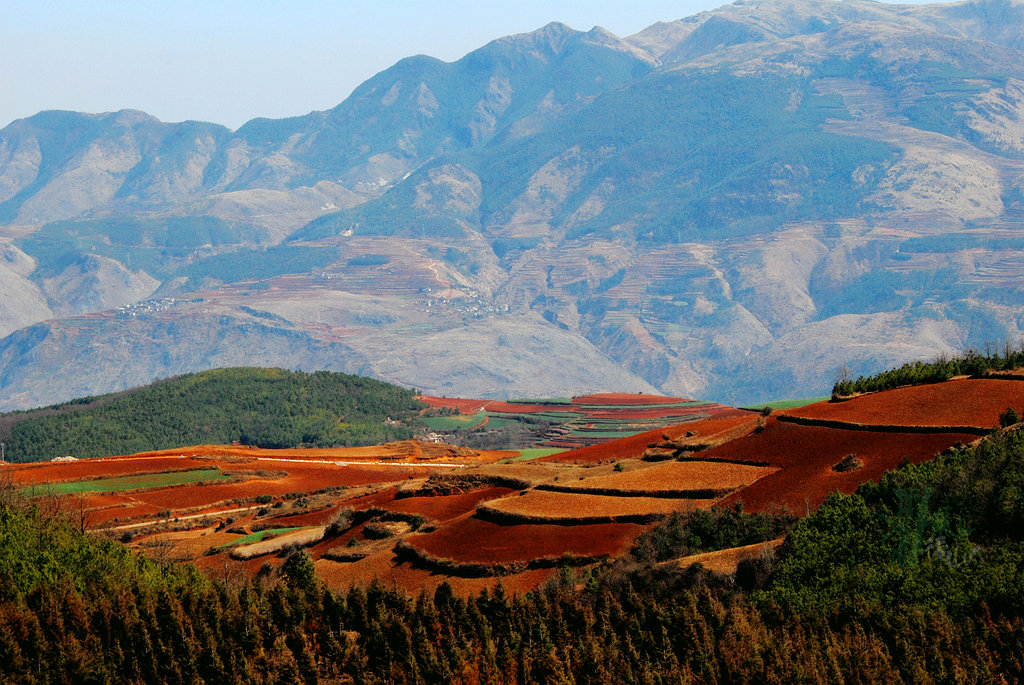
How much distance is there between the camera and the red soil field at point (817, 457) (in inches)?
2726

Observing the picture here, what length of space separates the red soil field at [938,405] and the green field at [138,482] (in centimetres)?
6972

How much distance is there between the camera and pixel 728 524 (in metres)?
66.1

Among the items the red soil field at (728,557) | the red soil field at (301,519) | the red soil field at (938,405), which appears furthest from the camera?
the red soil field at (301,519)

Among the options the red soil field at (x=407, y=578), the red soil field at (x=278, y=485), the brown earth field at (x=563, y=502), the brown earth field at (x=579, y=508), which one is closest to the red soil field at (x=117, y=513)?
the brown earth field at (x=563, y=502)

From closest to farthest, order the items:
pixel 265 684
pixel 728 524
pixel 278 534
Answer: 1. pixel 265 684
2. pixel 728 524
3. pixel 278 534

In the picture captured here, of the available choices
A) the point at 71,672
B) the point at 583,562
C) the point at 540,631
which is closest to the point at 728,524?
the point at 583,562

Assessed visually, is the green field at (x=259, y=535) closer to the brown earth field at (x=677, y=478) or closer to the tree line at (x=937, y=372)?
the brown earth field at (x=677, y=478)

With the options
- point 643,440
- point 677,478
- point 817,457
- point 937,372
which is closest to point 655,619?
point 817,457

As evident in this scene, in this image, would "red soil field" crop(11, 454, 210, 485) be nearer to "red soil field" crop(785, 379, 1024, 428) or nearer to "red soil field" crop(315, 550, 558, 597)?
"red soil field" crop(315, 550, 558, 597)

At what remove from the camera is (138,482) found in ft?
433

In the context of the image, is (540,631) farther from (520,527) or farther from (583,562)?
(520,527)

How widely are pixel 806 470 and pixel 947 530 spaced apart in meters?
18.5

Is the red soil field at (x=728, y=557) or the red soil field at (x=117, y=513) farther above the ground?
the red soil field at (x=728, y=557)

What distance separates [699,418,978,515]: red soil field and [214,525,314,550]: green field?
33.4 meters
